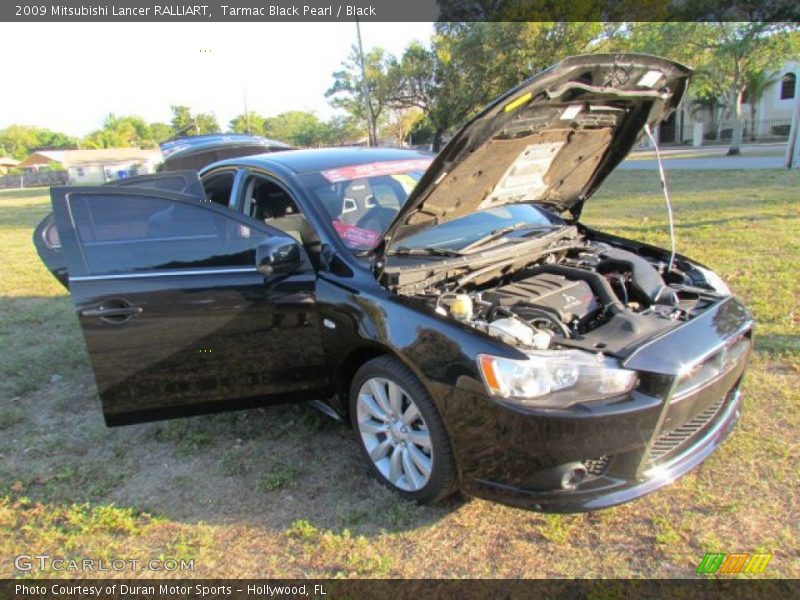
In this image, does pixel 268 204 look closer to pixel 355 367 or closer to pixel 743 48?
pixel 355 367

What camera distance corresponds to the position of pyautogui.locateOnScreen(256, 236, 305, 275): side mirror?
9.65ft

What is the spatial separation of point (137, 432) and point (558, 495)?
278 cm

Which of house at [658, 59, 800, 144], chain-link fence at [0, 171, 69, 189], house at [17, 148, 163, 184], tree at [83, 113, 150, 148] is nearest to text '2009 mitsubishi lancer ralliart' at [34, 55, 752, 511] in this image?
house at [658, 59, 800, 144]

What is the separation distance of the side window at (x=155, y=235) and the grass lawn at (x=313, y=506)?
45.9 inches

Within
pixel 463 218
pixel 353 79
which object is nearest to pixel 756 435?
pixel 463 218

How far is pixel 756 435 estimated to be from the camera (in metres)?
3.07

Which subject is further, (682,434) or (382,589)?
(682,434)

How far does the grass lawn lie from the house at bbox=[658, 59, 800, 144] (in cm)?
3610

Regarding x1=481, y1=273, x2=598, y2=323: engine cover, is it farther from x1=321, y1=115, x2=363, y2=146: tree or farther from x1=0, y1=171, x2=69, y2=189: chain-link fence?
x1=0, y1=171, x2=69, y2=189: chain-link fence

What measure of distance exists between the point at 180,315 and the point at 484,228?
6.01 ft

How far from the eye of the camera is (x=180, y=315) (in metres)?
3.04

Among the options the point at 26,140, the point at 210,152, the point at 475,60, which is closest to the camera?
the point at 210,152

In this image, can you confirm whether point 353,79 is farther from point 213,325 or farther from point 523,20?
point 213,325

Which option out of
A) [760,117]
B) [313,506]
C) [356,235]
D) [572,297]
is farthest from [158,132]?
[572,297]
